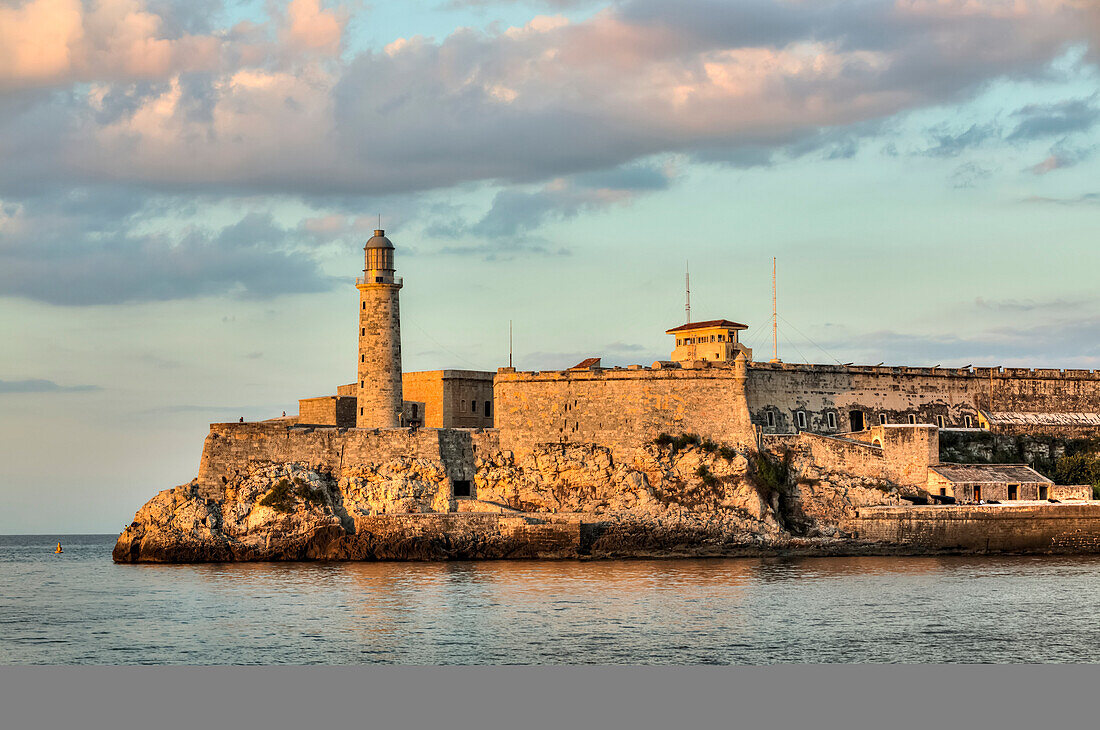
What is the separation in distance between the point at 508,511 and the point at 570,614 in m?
14.1

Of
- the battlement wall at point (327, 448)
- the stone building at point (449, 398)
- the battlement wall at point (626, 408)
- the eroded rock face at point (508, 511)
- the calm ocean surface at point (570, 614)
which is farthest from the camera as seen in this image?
the stone building at point (449, 398)

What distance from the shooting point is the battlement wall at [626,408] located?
43.9 m

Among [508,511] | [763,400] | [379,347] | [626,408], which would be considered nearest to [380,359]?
[379,347]

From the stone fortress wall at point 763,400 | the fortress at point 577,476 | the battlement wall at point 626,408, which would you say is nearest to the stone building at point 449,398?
the fortress at point 577,476

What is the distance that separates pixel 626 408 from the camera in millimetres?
44250

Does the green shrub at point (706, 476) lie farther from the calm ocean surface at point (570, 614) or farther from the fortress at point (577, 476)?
the calm ocean surface at point (570, 614)

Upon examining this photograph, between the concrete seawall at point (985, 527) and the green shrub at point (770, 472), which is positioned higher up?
the green shrub at point (770, 472)

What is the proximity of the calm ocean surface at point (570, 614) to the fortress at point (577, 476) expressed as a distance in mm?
1808

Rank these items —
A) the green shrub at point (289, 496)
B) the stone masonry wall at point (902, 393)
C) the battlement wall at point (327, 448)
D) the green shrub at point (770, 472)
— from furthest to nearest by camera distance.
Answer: the stone masonry wall at point (902, 393)
the battlement wall at point (327, 448)
the green shrub at point (770, 472)
the green shrub at point (289, 496)

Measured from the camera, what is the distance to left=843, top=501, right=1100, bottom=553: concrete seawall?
136 ft

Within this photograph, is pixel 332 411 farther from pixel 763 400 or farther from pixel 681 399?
pixel 763 400

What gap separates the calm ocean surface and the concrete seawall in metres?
1.80

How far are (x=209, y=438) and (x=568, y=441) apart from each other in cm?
1120

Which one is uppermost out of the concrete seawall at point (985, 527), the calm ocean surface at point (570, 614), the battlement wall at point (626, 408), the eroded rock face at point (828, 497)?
the battlement wall at point (626, 408)
